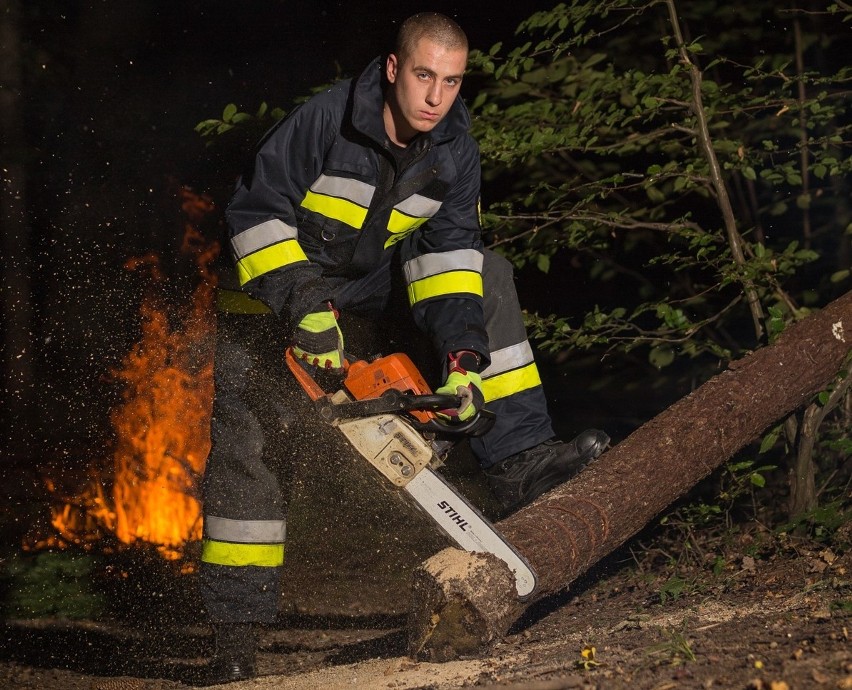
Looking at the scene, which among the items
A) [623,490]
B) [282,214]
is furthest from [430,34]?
[623,490]

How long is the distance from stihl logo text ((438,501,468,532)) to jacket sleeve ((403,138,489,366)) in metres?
0.76

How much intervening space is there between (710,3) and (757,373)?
107 inches

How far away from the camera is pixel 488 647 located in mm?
2859

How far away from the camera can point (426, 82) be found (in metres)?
3.35

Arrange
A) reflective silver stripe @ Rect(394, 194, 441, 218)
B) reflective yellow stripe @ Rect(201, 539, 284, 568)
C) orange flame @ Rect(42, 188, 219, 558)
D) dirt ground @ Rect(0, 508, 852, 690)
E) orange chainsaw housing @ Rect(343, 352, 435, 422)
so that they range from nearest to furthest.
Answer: dirt ground @ Rect(0, 508, 852, 690) → orange chainsaw housing @ Rect(343, 352, 435, 422) → reflective yellow stripe @ Rect(201, 539, 284, 568) → reflective silver stripe @ Rect(394, 194, 441, 218) → orange flame @ Rect(42, 188, 219, 558)

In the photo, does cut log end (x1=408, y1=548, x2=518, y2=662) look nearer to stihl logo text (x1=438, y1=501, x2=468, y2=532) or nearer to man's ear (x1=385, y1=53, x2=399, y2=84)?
stihl logo text (x1=438, y1=501, x2=468, y2=532)

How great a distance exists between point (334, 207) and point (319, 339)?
2.22 ft

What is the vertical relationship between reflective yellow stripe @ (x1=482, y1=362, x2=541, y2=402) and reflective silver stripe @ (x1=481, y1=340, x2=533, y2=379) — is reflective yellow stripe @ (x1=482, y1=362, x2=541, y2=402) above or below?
below

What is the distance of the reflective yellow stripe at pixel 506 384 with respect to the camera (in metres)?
3.74

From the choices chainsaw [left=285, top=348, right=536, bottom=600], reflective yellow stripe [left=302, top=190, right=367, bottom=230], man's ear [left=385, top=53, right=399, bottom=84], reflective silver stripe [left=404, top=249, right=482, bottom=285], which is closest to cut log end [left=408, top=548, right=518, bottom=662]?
chainsaw [left=285, top=348, right=536, bottom=600]

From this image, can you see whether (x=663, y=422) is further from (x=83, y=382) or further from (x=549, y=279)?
(x=83, y=382)

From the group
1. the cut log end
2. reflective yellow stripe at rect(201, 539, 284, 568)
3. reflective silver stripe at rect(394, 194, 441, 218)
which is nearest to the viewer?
the cut log end

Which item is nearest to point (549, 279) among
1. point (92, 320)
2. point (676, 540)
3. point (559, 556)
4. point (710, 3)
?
point (710, 3)

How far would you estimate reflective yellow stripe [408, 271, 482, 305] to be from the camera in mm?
3709
